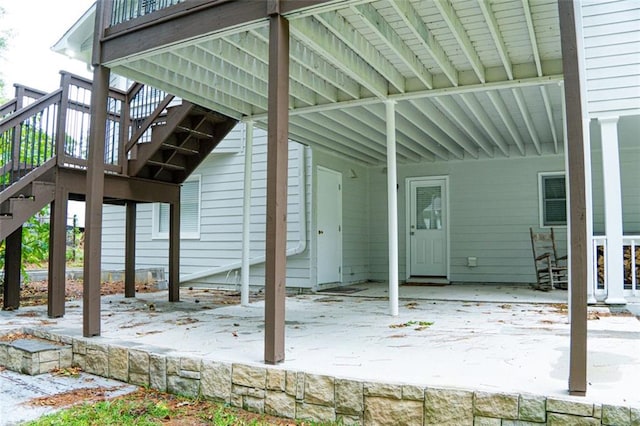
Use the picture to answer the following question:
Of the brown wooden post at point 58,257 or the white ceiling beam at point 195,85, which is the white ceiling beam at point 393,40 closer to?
Result: the white ceiling beam at point 195,85

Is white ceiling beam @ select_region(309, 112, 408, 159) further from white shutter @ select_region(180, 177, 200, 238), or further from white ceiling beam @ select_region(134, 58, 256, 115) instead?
white shutter @ select_region(180, 177, 200, 238)

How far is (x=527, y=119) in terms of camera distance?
670 cm

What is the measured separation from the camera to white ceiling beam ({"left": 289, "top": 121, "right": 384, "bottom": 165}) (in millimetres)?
7200

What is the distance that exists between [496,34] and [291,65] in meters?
1.96

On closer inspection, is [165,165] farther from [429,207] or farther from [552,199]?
[552,199]

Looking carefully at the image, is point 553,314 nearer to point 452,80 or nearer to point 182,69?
point 452,80

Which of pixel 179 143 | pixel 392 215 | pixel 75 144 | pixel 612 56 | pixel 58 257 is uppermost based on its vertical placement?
pixel 612 56

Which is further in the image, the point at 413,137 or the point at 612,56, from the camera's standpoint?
the point at 413,137

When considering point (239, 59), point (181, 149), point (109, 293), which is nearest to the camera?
point (239, 59)

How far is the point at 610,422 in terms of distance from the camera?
234 cm

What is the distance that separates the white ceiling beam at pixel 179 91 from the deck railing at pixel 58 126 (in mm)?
612

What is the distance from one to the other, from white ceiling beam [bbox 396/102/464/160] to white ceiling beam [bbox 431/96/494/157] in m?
0.38

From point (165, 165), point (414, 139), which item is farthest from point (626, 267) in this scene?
point (165, 165)

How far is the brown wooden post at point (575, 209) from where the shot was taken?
2.56 metres
